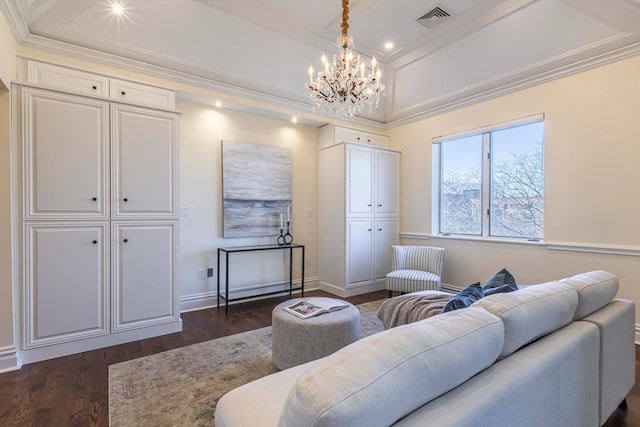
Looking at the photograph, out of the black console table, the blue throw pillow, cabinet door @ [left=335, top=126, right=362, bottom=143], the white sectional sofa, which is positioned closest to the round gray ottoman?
the white sectional sofa

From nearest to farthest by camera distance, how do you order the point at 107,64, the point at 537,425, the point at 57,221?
the point at 537,425 → the point at 57,221 → the point at 107,64

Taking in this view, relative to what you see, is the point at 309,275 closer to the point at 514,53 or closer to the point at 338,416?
the point at 514,53

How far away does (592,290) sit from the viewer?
5.25 feet

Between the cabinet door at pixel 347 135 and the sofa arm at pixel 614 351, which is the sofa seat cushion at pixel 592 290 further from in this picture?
the cabinet door at pixel 347 135

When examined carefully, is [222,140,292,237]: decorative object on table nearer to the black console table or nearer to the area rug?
the black console table

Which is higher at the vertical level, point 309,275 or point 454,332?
point 454,332

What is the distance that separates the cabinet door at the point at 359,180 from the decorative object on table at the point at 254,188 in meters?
0.88

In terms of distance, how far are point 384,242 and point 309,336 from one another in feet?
9.52

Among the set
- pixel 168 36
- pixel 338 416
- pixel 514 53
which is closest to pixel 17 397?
pixel 338 416

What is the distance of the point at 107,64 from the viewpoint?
307 centimetres

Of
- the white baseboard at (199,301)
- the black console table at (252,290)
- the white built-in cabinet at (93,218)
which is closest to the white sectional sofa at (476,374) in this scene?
the white built-in cabinet at (93,218)

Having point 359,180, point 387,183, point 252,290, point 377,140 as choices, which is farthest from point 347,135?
point 252,290

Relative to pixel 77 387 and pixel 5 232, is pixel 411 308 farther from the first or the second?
pixel 5 232

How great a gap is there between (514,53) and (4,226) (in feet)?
16.4
